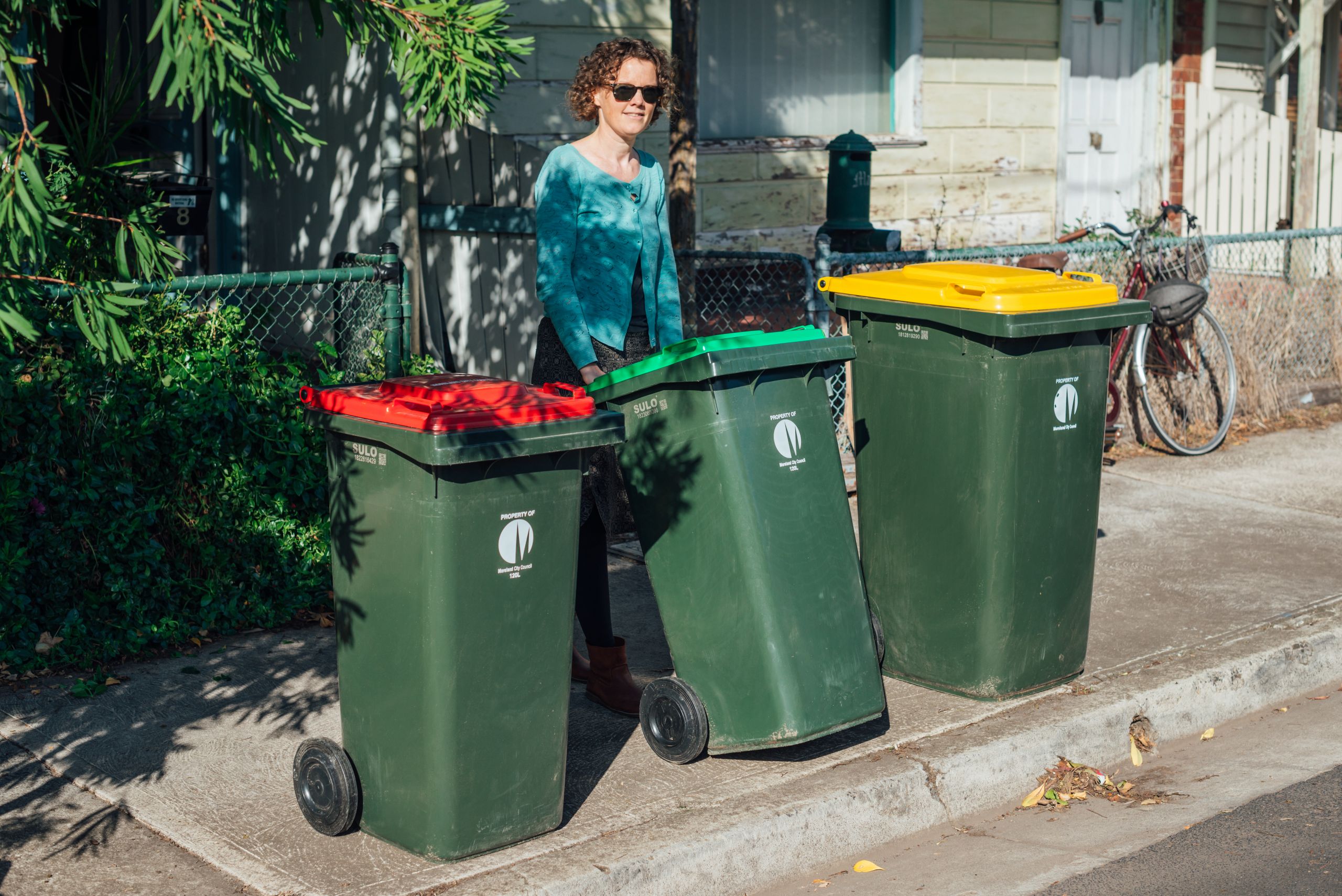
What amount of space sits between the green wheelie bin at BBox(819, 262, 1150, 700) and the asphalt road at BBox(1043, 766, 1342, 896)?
751 millimetres

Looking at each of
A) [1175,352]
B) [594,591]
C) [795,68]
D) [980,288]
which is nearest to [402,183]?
[594,591]

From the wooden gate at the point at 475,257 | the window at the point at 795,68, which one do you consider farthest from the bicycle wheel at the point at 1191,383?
the wooden gate at the point at 475,257

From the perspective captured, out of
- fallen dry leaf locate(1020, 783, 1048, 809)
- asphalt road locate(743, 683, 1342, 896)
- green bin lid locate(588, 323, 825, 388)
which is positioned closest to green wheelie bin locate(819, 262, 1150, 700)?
fallen dry leaf locate(1020, 783, 1048, 809)

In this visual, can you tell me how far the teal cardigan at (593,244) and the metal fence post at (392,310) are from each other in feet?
4.30

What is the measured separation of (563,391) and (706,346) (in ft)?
1.37

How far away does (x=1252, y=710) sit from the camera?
4848mm

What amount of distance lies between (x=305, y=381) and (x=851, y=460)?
9.21 feet

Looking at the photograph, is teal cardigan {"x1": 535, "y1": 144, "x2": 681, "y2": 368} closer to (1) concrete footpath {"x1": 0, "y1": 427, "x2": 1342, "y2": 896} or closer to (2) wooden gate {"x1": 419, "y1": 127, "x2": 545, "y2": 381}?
(1) concrete footpath {"x1": 0, "y1": 427, "x2": 1342, "y2": 896}

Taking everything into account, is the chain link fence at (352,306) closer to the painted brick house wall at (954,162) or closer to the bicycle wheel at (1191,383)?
the painted brick house wall at (954,162)

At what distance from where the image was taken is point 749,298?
900 cm

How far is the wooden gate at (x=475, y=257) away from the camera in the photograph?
7.29 m

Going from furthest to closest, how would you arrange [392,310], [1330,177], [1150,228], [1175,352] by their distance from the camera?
[1330,177] < [1150,228] < [1175,352] < [392,310]

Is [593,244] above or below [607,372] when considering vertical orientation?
above

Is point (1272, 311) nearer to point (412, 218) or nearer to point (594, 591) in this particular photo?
point (412, 218)
